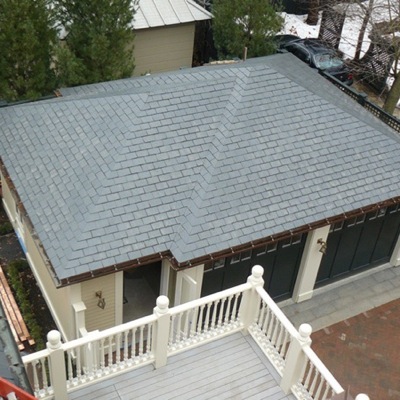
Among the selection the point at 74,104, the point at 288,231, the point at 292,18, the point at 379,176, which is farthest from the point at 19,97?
the point at 292,18

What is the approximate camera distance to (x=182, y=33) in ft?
82.3

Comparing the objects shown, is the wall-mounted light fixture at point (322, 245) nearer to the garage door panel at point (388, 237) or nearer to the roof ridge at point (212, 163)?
the garage door panel at point (388, 237)

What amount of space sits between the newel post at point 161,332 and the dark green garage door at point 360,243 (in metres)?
6.34

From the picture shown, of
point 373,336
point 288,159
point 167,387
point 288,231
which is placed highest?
point 288,159

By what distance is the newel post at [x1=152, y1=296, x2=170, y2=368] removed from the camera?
412 inches

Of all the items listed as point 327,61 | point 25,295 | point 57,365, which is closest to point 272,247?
point 25,295

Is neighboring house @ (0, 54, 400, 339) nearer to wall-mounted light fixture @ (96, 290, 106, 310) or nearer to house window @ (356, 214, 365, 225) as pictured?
wall-mounted light fixture @ (96, 290, 106, 310)

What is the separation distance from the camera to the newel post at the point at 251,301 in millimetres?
11273

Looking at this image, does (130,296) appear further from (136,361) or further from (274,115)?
(274,115)

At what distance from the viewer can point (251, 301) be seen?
38.4 ft

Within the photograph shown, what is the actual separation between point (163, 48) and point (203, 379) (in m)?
16.9

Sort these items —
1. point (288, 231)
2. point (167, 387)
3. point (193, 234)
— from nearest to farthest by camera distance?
point (167, 387) < point (193, 234) < point (288, 231)

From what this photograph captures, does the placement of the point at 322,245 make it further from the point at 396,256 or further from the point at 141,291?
the point at 141,291

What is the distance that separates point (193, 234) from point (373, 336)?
20.1ft
